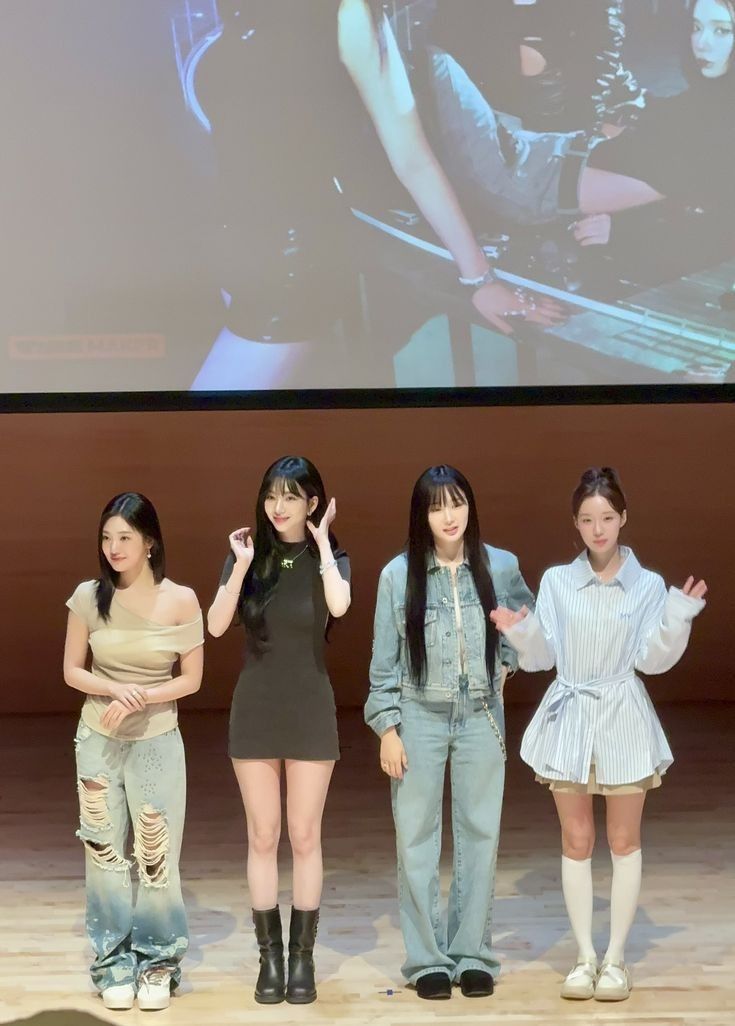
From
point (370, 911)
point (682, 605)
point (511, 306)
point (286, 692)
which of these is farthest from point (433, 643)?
point (511, 306)

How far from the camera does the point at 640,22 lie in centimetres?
441

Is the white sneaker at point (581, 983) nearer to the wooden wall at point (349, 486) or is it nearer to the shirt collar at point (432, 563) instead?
the shirt collar at point (432, 563)

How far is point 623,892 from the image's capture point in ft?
10.3

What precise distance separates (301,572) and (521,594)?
59cm

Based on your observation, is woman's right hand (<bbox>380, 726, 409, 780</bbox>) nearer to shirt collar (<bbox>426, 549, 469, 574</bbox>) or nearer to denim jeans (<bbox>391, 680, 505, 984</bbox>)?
denim jeans (<bbox>391, 680, 505, 984</bbox>)

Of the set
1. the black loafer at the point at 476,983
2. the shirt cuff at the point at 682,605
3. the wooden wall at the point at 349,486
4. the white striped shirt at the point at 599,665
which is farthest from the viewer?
the wooden wall at the point at 349,486

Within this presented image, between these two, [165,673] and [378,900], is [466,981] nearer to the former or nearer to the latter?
[378,900]

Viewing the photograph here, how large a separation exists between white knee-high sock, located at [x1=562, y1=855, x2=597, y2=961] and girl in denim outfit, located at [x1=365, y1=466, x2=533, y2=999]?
20 centimetres

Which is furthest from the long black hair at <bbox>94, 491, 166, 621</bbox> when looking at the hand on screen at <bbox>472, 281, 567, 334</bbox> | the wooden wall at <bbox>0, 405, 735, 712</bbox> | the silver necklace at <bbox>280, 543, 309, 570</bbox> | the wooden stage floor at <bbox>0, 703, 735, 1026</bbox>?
the wooden wall at <bbox>0, 405, 735, 712</bbox>

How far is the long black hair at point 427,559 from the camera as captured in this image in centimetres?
310

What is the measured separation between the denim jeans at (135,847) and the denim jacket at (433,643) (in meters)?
0.57

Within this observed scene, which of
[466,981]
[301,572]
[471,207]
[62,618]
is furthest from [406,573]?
[62,618]

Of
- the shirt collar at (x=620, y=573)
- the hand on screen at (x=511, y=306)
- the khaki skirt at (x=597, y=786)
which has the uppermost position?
the hand on screen at (x=511, y=306)

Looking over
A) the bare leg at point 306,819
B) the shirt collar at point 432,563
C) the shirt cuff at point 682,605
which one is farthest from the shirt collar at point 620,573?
the bare leg at point 306,819
